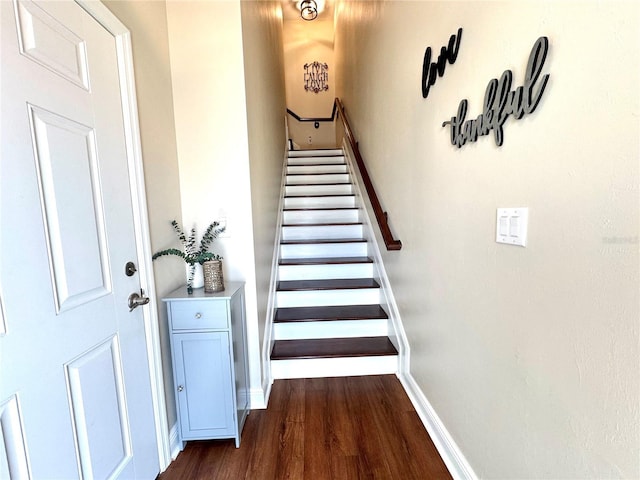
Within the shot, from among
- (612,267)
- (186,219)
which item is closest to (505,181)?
(612,267)

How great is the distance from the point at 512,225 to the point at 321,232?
2307mm

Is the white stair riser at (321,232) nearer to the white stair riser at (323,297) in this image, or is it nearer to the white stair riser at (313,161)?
the white stair riser at (323,297)

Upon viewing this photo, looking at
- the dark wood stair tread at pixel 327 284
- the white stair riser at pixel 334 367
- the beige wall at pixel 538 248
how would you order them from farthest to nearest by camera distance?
the dark wood stair tread at pixel 327 284
the white stair riser at pixel 334 367
the beige wall at pixel 538 248

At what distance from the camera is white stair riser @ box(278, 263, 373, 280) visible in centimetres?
272

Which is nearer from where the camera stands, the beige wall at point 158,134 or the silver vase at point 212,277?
the beige wall at point 158,134

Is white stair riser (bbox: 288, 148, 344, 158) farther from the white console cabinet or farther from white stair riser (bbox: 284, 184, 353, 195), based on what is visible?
the white console cabinet

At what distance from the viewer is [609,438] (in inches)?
27.2

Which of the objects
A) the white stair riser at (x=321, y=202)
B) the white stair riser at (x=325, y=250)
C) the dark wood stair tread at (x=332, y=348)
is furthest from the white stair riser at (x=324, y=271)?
the white stair riser at (x=321, y=202)

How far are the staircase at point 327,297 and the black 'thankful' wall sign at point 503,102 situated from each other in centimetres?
152

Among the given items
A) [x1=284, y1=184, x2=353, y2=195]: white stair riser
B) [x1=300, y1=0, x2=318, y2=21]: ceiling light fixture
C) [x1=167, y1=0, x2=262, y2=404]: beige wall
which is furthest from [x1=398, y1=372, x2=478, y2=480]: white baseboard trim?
[x1=300, y1=0, x2=318, y2=21]: ceiling light fixture

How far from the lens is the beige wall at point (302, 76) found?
5570 millimetres

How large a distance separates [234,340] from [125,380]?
0.48 m

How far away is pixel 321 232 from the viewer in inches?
125

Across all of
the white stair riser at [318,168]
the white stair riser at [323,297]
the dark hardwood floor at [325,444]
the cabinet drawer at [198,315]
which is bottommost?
the dark hardwood floor at [325,444]
